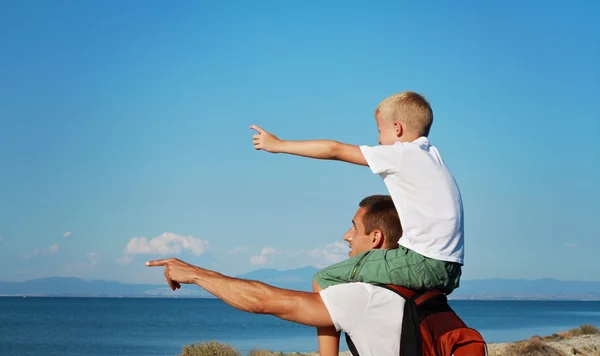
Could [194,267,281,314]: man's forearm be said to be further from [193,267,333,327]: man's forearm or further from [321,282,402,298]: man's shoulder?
[321,282,402,298]: man's shoulder

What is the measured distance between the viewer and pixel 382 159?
15.0 feet

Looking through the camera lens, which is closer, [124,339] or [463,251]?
[463,251]

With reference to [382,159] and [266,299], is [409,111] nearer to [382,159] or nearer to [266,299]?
[382,159]

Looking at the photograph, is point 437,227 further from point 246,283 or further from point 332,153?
point 246,283

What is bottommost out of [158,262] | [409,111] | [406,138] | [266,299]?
[266,299]

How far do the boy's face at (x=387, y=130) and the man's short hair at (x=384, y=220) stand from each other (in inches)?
14.6

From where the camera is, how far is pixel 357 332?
433cm

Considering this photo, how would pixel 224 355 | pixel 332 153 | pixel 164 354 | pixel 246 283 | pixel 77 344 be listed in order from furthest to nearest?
pixel 77 344 → pixel 164 354 → pixel 224 355 → pixel 332 153 → pixel 246 283

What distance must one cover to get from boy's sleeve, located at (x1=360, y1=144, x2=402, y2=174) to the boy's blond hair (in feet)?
1.06

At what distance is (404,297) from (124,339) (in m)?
73.1

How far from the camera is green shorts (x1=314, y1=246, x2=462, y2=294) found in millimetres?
4410

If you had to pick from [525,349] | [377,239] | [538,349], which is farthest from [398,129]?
[538,349]

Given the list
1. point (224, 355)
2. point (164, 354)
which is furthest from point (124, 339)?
point (224, 355)

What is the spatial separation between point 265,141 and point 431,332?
1.46 m
